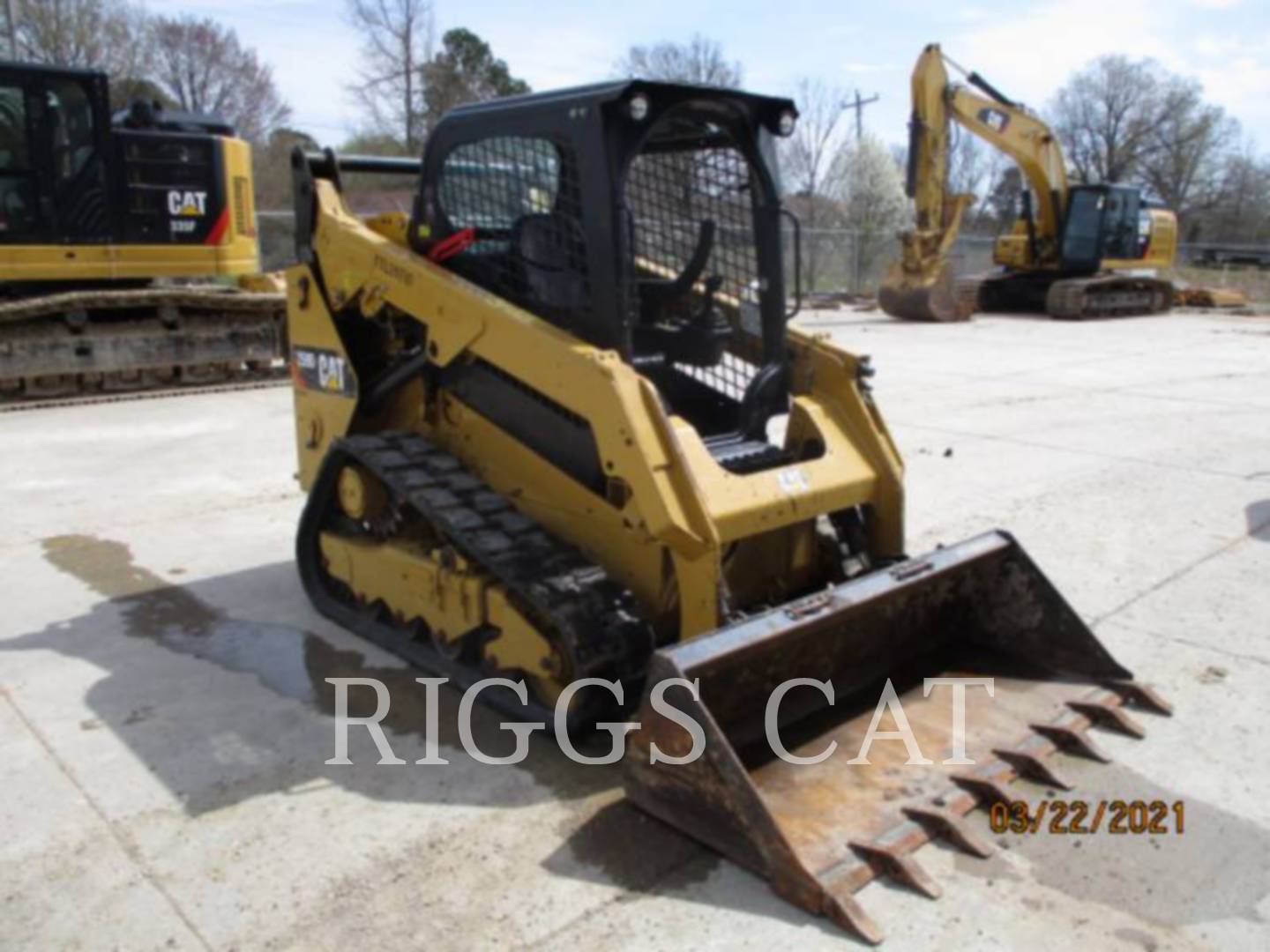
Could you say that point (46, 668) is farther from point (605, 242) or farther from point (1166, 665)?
point (1166, 665)

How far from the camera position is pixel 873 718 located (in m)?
3.54

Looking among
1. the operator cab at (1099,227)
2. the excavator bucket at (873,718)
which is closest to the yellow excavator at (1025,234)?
the operator cab at (1099,227)

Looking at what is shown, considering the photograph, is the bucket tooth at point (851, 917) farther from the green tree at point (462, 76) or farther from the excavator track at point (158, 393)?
the green tree at point (462, 76)

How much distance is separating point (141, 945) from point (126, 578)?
309cm

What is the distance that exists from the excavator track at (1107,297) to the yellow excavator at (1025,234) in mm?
24

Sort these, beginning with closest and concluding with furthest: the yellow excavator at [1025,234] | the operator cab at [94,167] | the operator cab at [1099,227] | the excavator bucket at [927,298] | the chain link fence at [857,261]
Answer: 1. the operator cab at [94,167]
2. the yellow excavator at [1025,234]
3. the excavator bucket at [927,298]
4. the chain link fence at [857,261]
5. the operator cab at [1099,227]

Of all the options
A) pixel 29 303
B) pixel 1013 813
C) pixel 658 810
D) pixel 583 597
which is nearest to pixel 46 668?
pixel 583 597

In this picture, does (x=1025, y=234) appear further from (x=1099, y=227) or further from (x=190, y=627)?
(x=190, y=627)

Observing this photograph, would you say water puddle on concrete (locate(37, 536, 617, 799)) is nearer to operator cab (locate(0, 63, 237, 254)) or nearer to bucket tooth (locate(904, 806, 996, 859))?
bucket tooth (locate(904, 806, 996, 859))

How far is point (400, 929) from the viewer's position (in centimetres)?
265

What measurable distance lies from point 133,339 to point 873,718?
9540 mm

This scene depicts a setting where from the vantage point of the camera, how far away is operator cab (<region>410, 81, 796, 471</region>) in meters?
3.87

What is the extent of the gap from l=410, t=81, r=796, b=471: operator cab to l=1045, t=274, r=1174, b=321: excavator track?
1816 cm

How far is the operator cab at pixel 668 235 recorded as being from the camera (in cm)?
387
